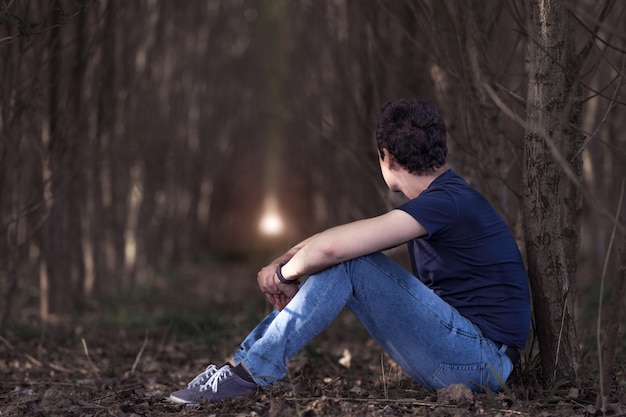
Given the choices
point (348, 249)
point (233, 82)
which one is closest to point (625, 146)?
point (348, 249)

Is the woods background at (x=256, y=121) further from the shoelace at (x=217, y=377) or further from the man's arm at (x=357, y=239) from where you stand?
the shoelace at (x=217, y=377)

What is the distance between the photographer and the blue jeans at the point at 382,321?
9.73 feet

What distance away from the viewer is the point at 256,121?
792 inches

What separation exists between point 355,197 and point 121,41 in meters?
3.22

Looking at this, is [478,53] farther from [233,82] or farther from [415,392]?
[233,82]

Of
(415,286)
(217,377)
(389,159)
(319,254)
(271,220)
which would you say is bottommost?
(217,377)

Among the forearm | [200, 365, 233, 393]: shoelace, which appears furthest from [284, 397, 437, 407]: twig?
the forearm

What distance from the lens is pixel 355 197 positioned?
9.21 metres

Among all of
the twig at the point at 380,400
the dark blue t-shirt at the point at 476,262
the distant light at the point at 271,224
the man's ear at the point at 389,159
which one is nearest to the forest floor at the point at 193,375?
the twig at the point at 380,400

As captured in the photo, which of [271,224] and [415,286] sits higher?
[271,224]

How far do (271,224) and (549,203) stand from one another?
18.3 meters

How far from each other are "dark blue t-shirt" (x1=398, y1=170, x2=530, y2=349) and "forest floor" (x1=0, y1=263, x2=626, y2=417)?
29 centimetres

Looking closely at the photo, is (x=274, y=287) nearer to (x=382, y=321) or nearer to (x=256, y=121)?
(x=382, y=321)

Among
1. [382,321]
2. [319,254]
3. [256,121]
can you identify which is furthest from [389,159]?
[256,121]
